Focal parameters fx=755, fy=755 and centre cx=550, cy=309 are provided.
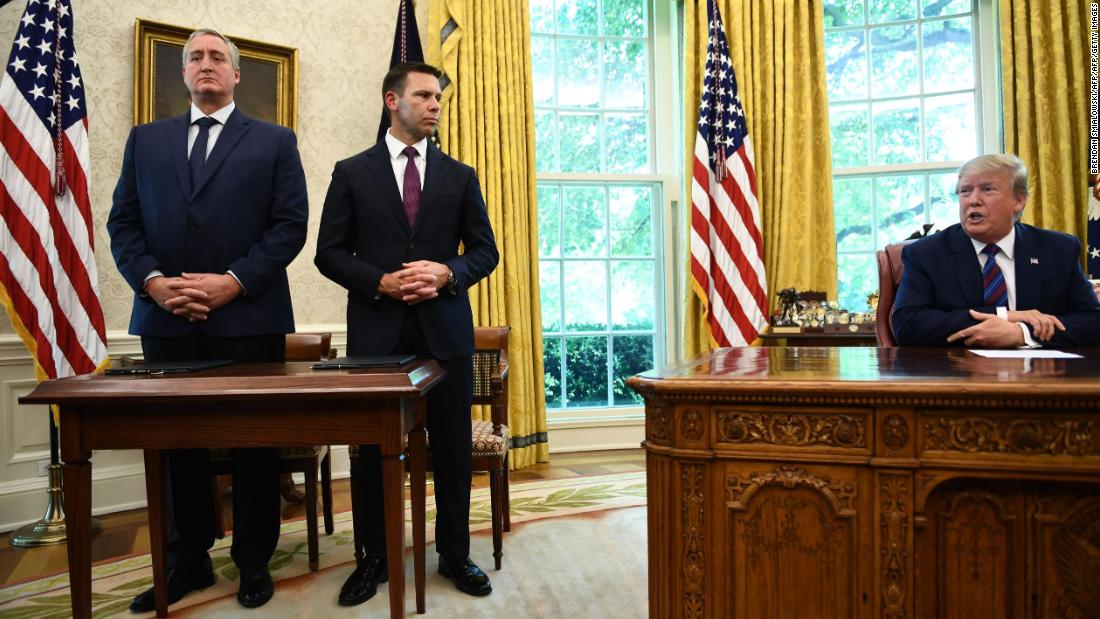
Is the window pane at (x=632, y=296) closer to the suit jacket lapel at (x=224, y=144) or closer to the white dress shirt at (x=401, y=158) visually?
the white dress shirt at (x=401, y=158)

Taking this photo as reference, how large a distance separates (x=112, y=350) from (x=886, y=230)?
456 cm

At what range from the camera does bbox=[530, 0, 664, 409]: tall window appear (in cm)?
506

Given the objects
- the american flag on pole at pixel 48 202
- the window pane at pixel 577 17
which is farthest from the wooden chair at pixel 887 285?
the american flag on pole at pixel 48 202

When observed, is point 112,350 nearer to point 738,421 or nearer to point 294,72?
point 294,72

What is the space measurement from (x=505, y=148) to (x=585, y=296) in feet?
3.83

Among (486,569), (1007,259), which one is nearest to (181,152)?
(486,569)

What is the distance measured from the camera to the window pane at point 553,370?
16.8 ft

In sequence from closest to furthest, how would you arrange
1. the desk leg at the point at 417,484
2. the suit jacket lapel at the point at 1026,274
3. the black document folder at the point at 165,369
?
the black document folder at the point at 165,369, the desk leg at the point at 417,484, the suit jacket lapel at the point at 1026,274

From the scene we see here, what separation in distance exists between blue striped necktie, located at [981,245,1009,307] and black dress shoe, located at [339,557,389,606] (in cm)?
215

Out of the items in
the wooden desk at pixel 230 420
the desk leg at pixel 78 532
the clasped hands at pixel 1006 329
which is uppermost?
the clasped hands at pixel 1006 329

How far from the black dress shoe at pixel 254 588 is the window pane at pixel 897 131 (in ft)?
14.5

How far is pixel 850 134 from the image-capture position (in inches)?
197

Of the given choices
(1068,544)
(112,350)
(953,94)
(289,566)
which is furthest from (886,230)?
(112,350)

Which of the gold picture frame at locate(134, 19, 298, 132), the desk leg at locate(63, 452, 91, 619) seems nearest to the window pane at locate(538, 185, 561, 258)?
the gold picture frame at locate(134, 19, 298, 132)
